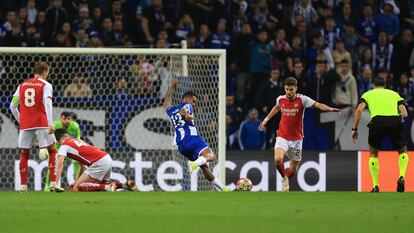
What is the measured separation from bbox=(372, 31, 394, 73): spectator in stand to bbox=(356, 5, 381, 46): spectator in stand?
0.36 metres

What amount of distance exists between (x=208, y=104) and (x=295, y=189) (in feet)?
8.57

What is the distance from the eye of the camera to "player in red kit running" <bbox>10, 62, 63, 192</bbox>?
17000mm

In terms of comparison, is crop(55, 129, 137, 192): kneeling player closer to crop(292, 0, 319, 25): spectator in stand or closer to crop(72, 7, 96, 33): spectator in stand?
crop(72, 7, 96, 33): spectator in stand

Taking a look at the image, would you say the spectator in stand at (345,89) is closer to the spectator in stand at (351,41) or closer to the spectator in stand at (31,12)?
the spectator in stand at (351,41)

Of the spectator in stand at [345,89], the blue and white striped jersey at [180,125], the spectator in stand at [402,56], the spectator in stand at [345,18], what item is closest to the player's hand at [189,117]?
the blue and white striped jersey at [180,125]

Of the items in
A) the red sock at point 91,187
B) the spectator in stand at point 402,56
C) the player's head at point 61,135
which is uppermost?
the spectator in stand at point 402,56

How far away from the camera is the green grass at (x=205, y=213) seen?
439 inches

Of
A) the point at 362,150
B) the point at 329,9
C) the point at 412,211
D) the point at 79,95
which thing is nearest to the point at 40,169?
the point at 79,95

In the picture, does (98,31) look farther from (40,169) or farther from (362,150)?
(362,150)

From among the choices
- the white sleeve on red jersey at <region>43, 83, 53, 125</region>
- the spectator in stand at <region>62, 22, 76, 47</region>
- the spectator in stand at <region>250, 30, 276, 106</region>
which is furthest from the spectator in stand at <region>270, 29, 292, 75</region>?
the white sleeve on red jersey at <region>43, 83, 53, 125</region>

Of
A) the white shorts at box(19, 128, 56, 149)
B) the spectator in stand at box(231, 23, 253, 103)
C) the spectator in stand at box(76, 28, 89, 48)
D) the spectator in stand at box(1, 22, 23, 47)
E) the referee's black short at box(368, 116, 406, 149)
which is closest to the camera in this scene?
the white shorts at box(19, 128, 56, 149)

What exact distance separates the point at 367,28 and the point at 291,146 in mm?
7722

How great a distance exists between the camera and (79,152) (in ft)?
61.0

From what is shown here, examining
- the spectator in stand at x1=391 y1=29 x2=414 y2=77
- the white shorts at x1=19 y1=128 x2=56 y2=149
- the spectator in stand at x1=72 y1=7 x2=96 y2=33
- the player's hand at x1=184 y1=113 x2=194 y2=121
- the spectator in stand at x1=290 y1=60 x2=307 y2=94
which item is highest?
Result: the spectator in stand at x1=72 y1=7 x2=96 y2=33
